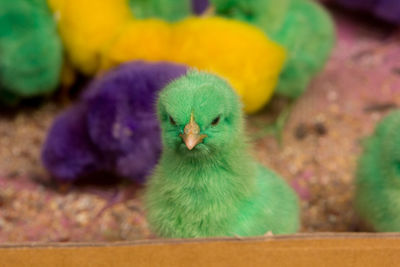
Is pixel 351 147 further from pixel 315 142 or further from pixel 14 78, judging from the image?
pixel 14 78

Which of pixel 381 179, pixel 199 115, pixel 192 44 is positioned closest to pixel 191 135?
pixel 199 115

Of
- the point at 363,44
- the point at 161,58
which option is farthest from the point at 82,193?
the point at 363,44

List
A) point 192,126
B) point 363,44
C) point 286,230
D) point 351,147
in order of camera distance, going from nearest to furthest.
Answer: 1. point 192,126
2. point 286,230
3. point 351,147
4. point 363,44

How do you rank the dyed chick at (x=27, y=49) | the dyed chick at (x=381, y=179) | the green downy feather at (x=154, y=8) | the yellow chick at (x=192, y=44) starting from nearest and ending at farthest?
1. the dyed chick at (x=381, y=179)
2. the yellow chick at (x=192, y=44)
3. the dyed chick at (x=27, y=49)
4. the green downy feather at (x=154, y=8)

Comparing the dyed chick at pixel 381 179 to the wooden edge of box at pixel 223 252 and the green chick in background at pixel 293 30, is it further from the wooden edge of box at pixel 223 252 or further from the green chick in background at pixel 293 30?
the green chick in background at pixel 293 30

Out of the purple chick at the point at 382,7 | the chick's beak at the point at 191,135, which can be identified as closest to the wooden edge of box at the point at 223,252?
the chick's beak at the point at 191,135

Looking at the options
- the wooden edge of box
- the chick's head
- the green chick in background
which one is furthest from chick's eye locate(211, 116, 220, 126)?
the green chick in background

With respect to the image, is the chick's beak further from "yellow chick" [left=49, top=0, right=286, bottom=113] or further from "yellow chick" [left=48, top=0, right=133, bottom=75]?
"yellow chick" [left=48, top=0, right=133, bottom=75]

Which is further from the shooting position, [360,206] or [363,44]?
[363,44]
